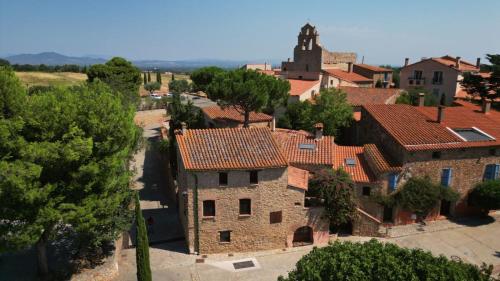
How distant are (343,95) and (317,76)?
58.1 feet

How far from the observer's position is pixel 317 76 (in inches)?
2237

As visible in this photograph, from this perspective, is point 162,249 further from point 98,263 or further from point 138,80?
point 138,80

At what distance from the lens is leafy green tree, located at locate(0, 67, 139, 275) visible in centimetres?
1675

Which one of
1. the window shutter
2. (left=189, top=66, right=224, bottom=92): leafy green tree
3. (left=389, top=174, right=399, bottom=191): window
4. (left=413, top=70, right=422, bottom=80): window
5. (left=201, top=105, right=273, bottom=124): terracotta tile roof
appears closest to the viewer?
(left=389, top=174, right=399, bottom=191): window

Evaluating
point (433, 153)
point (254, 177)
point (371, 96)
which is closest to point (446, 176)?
point (433, 153)

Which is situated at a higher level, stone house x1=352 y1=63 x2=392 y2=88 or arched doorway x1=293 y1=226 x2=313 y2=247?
stone house x1=352 y1=63 x2=392 y2=88

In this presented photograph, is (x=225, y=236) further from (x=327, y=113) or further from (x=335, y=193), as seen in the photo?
(x=327, y=113)

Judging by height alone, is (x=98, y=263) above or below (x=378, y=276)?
below

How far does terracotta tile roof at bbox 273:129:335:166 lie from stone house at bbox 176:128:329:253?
7.54ft

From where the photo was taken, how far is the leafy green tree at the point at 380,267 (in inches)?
537

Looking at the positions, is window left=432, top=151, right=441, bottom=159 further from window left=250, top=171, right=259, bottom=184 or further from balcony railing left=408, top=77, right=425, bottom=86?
balcony railing left=408, top=77, right=425, bottom=86

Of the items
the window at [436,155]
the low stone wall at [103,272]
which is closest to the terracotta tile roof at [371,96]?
the window at [436,155]

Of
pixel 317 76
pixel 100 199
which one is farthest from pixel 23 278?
pixel 317 76

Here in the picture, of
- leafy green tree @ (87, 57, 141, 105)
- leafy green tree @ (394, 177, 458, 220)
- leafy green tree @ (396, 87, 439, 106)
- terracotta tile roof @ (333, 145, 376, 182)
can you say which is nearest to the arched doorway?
terracotta tile roof @ (333, 145, 376, 182)
